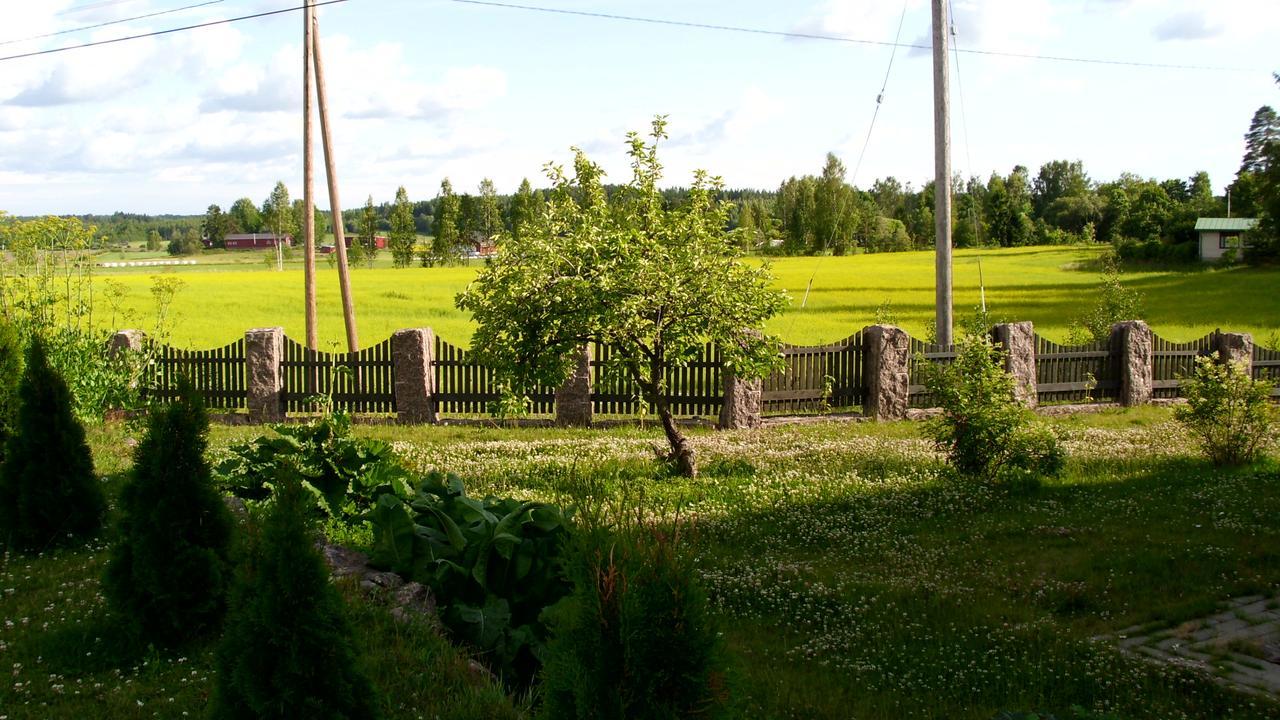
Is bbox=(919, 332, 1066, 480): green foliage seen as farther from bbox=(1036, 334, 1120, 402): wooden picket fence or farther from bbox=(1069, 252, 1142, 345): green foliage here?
bbox=(1069, 252, 1142, 345): green foliage

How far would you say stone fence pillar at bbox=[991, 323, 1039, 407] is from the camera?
18.6 metres

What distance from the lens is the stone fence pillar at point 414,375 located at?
17.7 metres

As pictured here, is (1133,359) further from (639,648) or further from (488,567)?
(639,648)

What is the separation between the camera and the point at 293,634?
3814 mm

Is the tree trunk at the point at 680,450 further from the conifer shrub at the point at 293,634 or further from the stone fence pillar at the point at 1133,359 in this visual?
the stone fence pillar at the point at 1133,359

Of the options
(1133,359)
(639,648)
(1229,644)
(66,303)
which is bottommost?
(1229,644)

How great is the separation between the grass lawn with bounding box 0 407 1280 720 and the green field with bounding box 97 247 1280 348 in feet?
51.3

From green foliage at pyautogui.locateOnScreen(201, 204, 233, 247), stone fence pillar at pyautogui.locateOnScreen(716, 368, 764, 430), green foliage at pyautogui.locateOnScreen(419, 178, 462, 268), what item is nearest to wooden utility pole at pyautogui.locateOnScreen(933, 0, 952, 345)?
stone fence pillar at pyautogui.locateOnScreen(716, 368, 764, 430)

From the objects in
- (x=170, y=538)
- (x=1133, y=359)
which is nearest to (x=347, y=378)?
(x=170, y=538)

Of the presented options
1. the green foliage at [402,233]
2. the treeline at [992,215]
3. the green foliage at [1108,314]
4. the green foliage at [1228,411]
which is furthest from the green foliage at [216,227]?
the green foliage at [1228,411]

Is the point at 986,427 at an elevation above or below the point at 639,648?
below

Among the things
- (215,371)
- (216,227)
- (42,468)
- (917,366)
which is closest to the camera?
(42,468)

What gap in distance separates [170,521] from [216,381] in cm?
1437

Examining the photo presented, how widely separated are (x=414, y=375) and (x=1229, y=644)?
1374cm
